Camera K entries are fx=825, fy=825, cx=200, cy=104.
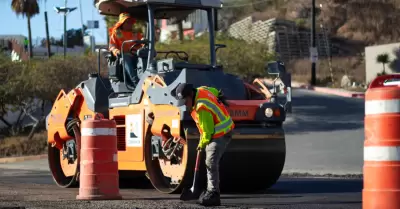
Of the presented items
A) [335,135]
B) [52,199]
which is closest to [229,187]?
[52,199]

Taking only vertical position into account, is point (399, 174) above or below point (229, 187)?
above

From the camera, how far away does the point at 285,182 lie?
49.9ft

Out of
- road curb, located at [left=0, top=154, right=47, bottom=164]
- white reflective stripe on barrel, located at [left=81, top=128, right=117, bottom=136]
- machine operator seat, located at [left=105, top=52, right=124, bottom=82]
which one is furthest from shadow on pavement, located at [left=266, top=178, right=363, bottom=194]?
road curb, located at [left=0, top=154, right=47, bottom=164]

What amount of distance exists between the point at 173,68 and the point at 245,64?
22552 millimetres

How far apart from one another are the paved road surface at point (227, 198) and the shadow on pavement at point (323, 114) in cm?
1517

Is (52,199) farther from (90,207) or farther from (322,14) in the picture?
(322,14)

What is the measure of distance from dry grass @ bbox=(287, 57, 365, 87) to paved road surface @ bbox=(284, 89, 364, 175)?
7.97 metres

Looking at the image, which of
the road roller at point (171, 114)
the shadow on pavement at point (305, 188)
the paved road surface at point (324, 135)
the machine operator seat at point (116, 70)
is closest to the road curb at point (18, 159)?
the paved road surface at point (324, 135)

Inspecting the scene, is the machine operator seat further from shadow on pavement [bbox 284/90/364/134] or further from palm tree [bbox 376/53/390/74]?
palm tree [bbox 376/53/390/74]

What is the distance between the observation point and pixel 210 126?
1038 cm

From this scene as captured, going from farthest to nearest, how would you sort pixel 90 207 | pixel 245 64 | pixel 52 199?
pixel 245 64, pixel 52 199, pixel 90 207

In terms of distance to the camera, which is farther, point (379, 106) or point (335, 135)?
point (335, 135)

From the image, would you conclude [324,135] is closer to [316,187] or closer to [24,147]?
[24,147]

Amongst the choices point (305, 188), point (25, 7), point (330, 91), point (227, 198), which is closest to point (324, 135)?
point (305, 188)
